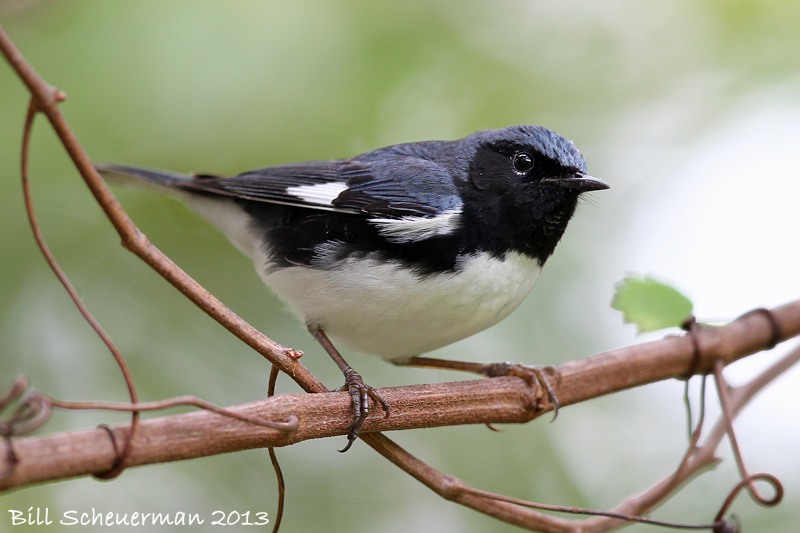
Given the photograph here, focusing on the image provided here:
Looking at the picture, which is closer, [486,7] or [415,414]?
[415,414]

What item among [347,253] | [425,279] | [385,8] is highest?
[385,8]

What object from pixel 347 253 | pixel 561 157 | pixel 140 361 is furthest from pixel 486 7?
pixel 140 361

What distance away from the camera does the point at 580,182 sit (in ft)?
8.73

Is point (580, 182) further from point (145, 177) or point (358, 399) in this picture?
point (145, 177)

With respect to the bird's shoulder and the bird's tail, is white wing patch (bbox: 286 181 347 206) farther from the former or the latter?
the bird's tail

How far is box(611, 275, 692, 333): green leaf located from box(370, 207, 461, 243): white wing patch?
69 cm

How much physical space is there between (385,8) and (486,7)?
90 centimetres

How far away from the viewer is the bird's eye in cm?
281

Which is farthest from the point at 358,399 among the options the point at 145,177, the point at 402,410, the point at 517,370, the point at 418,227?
the point at 145,177

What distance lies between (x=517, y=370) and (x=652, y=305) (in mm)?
680

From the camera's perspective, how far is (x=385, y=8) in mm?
3617

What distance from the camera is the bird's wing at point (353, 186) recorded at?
8.84ft

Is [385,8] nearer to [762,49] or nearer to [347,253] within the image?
[347,253]

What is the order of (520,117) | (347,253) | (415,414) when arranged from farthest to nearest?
(520,117) → (347,253) → (415,414)
